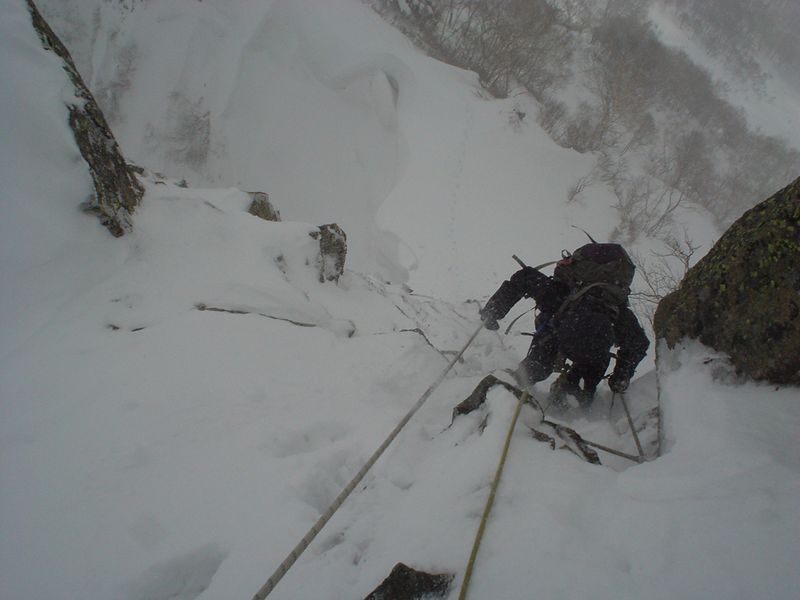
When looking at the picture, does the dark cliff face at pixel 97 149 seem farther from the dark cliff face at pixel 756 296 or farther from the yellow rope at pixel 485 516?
the dark cliff face at pixel 756 296

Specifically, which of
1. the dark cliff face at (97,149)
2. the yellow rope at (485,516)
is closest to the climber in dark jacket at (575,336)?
the yellow rope at (485,516)

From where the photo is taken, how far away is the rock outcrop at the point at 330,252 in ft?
15.7

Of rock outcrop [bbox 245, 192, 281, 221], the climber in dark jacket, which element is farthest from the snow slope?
rock outcrop [bbox 245, 192, 281, 221]

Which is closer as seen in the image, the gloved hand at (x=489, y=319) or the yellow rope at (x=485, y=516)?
the yellow rope at (x=485, y=516)

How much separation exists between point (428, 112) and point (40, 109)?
10.8m

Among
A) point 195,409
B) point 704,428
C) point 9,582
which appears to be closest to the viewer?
point 9,582

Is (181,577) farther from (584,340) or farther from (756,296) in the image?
(756,296)

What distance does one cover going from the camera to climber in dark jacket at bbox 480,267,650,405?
2768mm

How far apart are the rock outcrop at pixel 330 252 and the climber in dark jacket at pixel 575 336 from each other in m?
2.20

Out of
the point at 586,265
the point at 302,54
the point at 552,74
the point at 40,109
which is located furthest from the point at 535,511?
the point at 552,74

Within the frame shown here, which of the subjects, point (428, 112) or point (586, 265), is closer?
point (586, 265)

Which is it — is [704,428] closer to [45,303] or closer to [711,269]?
[711,269]

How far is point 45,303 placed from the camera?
8.55ft

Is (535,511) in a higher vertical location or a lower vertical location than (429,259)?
higher
